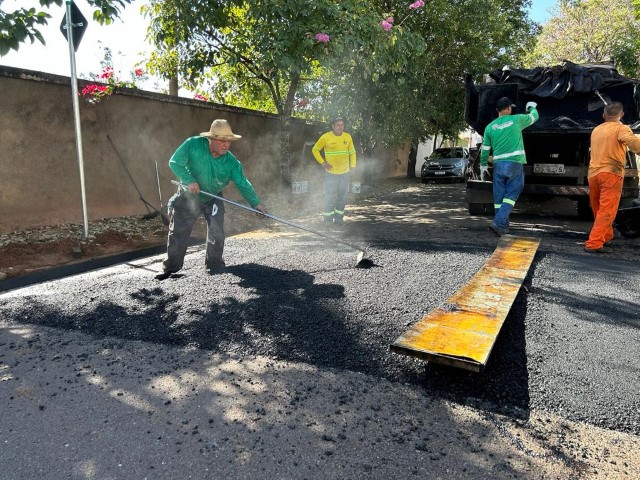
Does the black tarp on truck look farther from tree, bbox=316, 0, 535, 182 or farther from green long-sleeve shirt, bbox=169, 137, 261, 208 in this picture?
green long-sleeve shirt, bbox=169, 137, 261, 208

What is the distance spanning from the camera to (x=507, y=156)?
6.16 meters

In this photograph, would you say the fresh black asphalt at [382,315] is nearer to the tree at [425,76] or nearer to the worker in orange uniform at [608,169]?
the worker in orange uniform at [608,169]

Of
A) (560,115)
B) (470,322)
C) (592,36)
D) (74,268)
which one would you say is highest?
(592,36)

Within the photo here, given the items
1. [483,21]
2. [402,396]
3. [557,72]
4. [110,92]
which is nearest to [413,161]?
[483,21]

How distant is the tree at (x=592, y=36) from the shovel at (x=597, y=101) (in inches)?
510

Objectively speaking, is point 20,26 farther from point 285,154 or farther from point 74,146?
point 285,154

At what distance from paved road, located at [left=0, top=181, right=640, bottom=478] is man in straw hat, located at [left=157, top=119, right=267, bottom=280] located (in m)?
0.35

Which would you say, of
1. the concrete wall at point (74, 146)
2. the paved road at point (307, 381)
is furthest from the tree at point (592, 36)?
the paved road at point (307, 381)

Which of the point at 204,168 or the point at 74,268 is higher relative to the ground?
the point at 204,168

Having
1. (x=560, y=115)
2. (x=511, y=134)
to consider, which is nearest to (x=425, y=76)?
(x=560, y=115)

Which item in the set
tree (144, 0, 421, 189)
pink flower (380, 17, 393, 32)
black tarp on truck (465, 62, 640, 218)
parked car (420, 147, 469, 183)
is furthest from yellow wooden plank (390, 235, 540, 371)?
parked car (420, 147, 469, 183)

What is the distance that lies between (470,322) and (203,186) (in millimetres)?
2864

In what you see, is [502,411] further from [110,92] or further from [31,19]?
[110,92]

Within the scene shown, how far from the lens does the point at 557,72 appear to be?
7.41 metres
